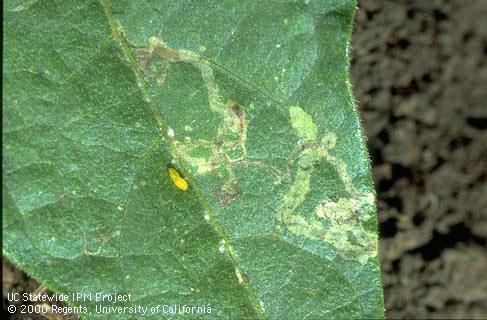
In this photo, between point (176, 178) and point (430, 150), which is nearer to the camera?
point (176, 178)

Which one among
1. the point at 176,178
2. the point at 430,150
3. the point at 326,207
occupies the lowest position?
the point at 430,150

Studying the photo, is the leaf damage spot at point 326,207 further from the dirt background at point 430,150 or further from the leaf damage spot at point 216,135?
the dirt background at point 430,150

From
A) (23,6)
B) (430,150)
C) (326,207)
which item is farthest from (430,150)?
(23,6)

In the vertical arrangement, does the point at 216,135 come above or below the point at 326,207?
above

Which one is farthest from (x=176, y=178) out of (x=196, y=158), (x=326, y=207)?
(x=326, y=207)

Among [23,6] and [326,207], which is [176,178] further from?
[23,6]

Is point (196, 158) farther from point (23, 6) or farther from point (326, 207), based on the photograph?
point (23, 6)

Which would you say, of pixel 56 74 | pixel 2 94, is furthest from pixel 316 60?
pixel 2 94

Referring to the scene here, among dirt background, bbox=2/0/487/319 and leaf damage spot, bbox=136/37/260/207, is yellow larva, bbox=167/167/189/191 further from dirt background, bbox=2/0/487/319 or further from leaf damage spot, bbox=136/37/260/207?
dirt background, bbox=2/0/487/319
